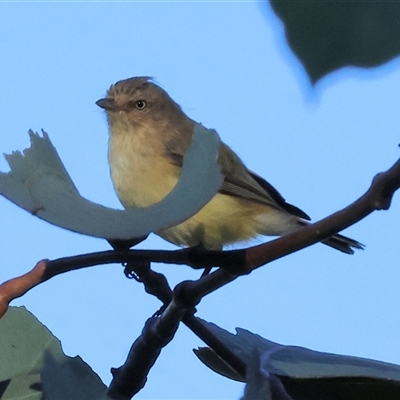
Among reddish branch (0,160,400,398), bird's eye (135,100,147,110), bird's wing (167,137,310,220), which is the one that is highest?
bird's eye (135,100,147,110)

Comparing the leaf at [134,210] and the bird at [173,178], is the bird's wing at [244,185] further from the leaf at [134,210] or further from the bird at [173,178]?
the leaf at [134,210]

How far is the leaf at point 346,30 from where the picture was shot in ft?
1.32

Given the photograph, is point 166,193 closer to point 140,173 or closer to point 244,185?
point 140,173

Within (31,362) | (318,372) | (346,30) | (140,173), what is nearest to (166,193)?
(140,173)

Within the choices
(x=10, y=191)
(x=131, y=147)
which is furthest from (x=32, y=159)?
(x=131, y=147)

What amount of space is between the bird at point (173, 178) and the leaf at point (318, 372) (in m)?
1.78

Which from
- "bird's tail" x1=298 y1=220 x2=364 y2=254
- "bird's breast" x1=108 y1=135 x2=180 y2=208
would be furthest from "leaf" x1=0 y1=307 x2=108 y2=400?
"bird's tail" x1=298 y1=220 x2=364 y2=254

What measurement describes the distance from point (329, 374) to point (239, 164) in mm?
2715

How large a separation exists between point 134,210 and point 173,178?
2.64 meters

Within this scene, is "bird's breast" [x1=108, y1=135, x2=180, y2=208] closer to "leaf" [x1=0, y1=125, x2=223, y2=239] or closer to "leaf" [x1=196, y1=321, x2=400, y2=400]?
"leaf" [x1=196, y1=321, x2=400, y2=400]

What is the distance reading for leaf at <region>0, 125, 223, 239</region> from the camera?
0.68m

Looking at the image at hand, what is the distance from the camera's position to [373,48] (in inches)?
15.9

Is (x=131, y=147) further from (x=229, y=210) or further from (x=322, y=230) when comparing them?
(x=322, y=230)

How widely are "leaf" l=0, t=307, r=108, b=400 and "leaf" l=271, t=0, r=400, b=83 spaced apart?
0.83m
